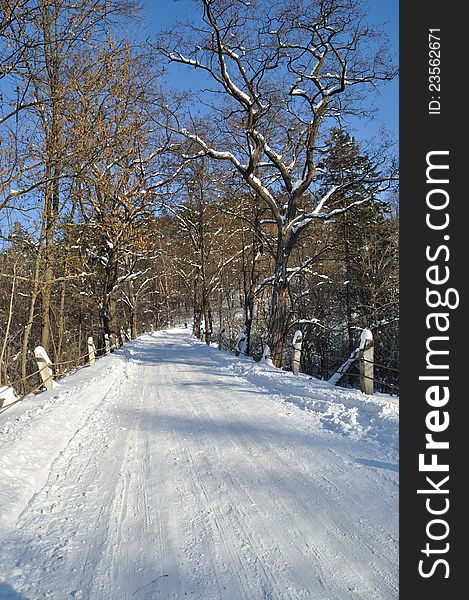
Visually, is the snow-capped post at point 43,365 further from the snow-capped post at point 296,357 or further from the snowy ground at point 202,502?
the snow-capped post at point 296,357

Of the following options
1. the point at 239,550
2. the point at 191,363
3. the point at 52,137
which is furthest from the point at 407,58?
the point at 191,363

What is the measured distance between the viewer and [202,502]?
343 cm

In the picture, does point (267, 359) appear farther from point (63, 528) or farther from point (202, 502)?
point (63, 528)

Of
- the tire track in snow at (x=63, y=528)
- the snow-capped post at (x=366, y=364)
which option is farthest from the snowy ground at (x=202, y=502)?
the snow-capped post at (x=366, y=364)

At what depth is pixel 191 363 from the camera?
14.0 metres

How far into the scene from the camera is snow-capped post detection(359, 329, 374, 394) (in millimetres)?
7043

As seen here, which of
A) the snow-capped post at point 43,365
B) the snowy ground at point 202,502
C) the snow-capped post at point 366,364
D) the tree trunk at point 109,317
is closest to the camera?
the snowy ground at point 202,502

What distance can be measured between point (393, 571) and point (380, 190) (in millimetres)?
10893

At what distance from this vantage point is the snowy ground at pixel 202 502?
2463mm

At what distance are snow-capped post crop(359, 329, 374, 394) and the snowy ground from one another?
0.61 meters

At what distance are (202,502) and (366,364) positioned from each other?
457cm

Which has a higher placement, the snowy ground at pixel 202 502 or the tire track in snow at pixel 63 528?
the snowy ground at pixel 202 502

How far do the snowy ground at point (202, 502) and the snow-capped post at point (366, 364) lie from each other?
0.61 metres

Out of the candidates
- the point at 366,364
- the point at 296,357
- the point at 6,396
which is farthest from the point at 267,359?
the point at 6,396
